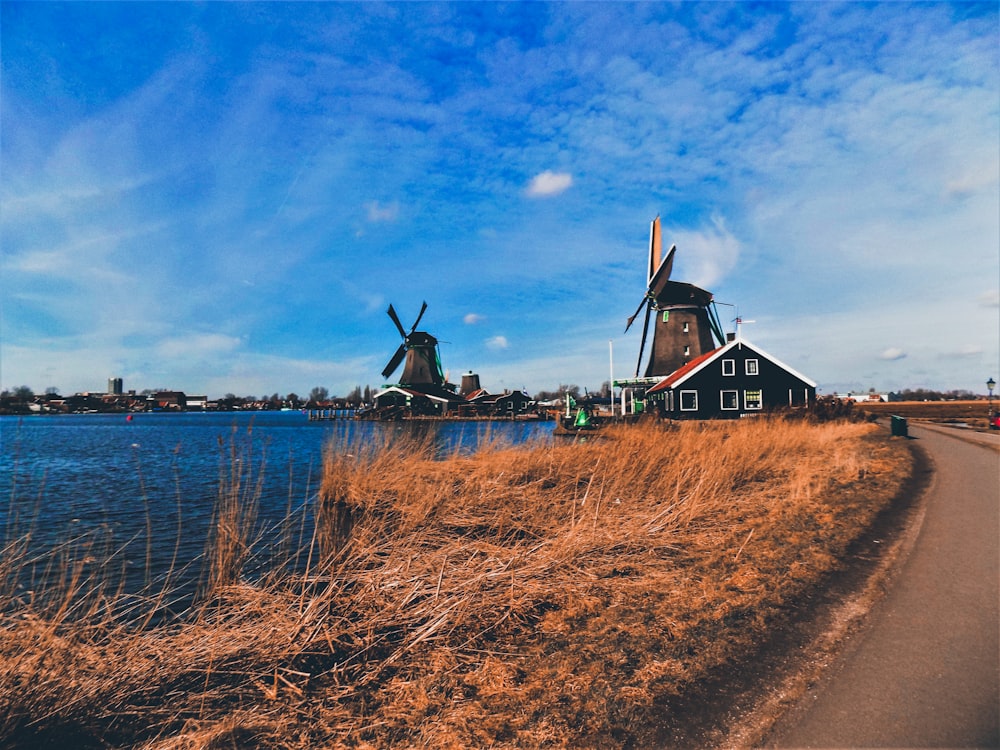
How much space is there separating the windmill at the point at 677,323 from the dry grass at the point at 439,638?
109ft

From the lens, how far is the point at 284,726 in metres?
3.18

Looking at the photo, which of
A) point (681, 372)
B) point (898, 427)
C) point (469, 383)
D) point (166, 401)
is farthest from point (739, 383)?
point (166, 401)

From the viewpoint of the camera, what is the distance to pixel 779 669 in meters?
3.76

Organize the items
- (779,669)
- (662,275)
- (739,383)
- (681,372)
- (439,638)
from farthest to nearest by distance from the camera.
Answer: (662,275)
(681,372)
(739,383)
(439,638)
(779,669)

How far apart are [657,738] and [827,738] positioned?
92cm

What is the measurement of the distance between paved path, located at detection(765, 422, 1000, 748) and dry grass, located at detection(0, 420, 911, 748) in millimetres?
707

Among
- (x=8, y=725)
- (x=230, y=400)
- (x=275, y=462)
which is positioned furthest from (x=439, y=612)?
(x=230, y=400)

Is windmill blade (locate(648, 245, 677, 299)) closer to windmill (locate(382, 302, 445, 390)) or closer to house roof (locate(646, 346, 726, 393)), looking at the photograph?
house roof (locate(646, 346, 726, 393))

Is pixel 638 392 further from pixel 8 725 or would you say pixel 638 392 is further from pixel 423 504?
→ pixel 8 725

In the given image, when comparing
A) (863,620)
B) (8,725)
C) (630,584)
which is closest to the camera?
(8,725)

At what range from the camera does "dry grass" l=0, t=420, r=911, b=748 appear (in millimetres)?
A: 3143

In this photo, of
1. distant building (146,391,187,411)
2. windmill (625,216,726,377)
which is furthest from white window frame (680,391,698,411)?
distant building (146,391,187,411)

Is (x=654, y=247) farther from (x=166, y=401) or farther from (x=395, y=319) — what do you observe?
(x=166, y=401)

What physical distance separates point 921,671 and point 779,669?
0.92 metres
